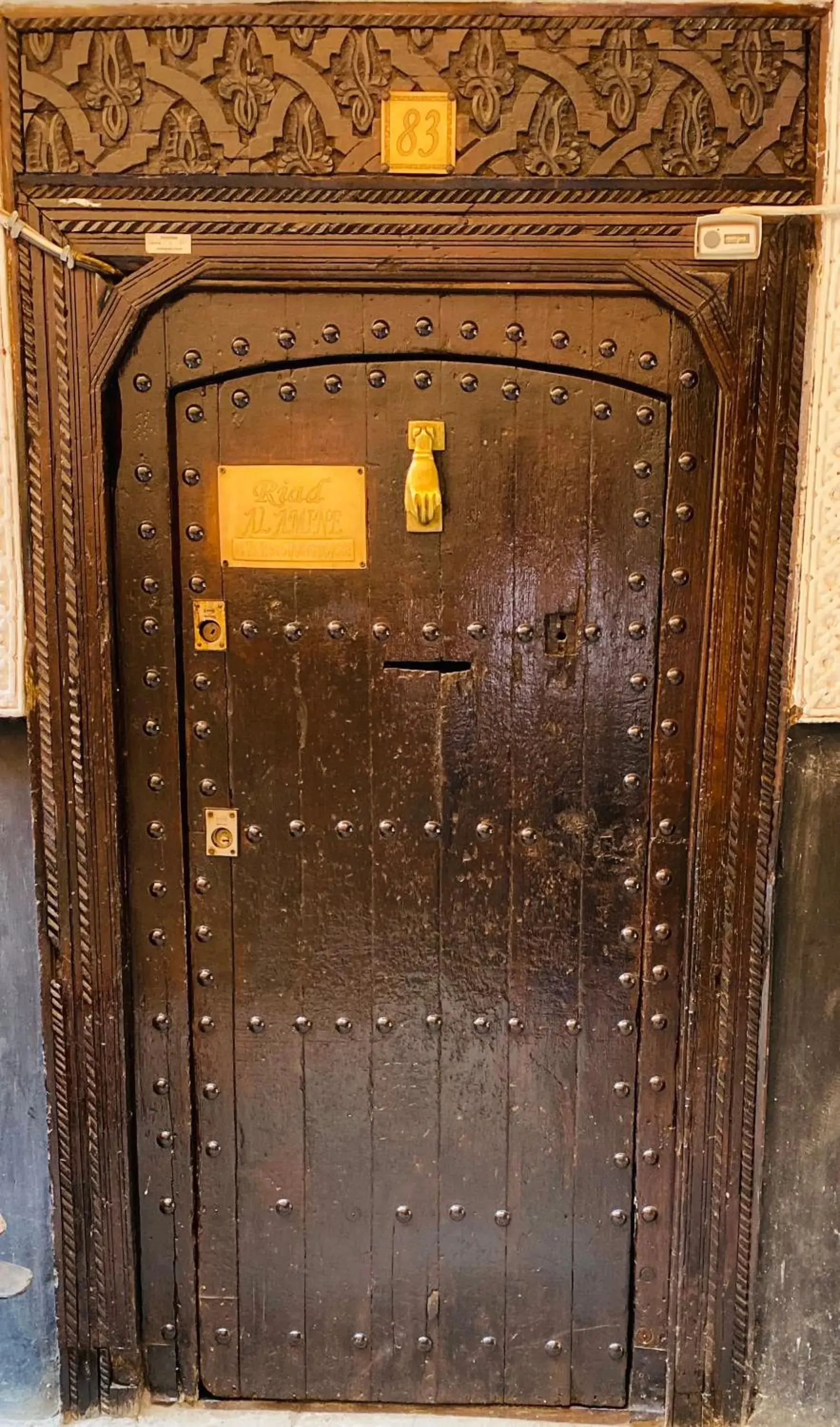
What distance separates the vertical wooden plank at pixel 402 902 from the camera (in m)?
1.75

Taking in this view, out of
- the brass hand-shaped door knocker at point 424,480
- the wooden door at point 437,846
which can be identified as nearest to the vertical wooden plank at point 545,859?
the wooden door at point 437,846

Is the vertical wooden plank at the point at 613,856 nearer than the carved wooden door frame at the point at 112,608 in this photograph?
No

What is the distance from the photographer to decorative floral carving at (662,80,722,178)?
63.6 inches

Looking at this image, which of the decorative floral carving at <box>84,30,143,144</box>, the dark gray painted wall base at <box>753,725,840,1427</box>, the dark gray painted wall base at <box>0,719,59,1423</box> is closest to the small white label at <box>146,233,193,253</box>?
the decorative floral carving at <box>84,30,143,144</box>

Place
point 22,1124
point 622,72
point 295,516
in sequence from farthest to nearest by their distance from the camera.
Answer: point 22,1124 < point 295,516 < point 622,72

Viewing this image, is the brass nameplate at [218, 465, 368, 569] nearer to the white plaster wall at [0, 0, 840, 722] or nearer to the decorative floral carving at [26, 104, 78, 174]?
the white plaster wall at [0, 0, 840, 722]

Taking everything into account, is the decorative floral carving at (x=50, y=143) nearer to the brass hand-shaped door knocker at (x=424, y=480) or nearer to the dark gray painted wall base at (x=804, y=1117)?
the brass hand-shaped door knocker at (x=424, y=480)

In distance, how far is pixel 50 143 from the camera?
5.41 ft

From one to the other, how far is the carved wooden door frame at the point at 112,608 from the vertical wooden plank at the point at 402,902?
0.23 m

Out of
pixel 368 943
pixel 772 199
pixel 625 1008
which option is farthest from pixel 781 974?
pixel 772 199

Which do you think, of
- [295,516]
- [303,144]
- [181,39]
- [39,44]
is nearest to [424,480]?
[295,516]

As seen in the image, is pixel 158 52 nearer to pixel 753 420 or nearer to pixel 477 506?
pixel 477 506

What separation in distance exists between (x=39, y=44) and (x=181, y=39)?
0.23 m

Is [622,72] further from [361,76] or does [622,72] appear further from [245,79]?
[245,79]
